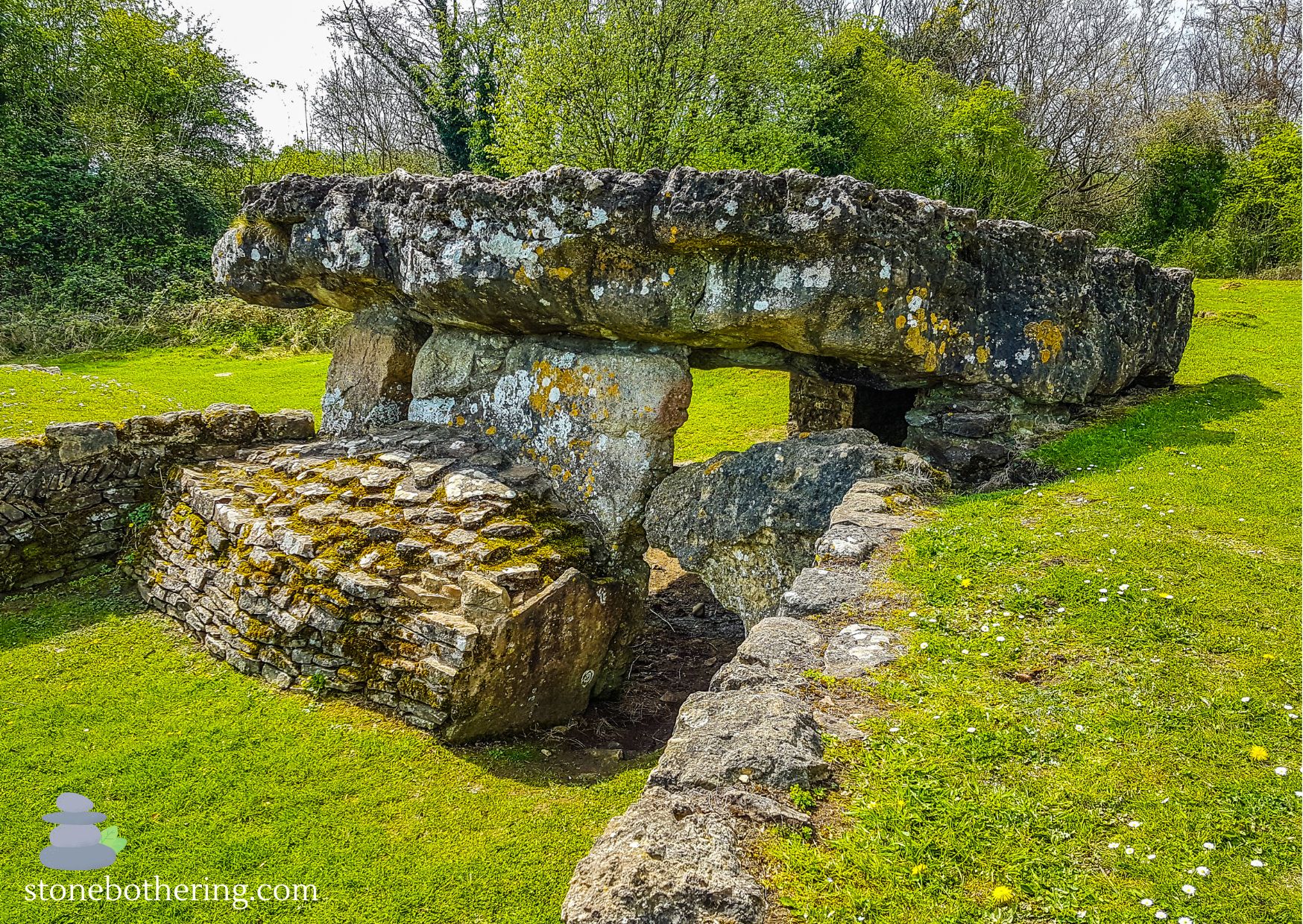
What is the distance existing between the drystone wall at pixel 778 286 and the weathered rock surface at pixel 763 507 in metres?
0.73

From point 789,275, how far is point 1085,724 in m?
4.68

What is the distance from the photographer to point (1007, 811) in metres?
3.04

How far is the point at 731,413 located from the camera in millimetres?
14734

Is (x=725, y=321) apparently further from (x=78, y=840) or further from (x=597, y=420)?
(x=78, y=840)

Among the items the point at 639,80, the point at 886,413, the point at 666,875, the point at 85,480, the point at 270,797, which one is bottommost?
the point at 270,797

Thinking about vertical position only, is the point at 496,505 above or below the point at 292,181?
below

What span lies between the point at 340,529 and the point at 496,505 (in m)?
1.45

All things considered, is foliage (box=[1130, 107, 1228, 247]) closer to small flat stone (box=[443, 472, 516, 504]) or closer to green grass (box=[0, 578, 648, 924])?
small flat stone (box=[443, 472, 516, 504])

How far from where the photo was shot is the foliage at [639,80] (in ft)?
52.9

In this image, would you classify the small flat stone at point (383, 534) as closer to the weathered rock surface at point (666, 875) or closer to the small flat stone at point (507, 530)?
the small flat stone at point (507, 530)

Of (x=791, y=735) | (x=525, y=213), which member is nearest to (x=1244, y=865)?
(x=791, y=735)

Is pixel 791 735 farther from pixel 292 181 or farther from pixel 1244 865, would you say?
pixel 292 181

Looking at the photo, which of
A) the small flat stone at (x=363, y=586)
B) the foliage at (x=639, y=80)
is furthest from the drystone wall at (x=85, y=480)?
the foliage at (x=639, y=80)

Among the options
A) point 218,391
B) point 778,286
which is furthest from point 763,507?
point 218,391
